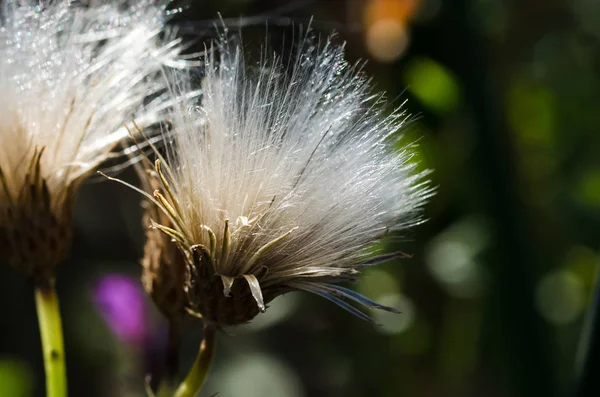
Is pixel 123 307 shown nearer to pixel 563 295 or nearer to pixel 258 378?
pixel 258 378

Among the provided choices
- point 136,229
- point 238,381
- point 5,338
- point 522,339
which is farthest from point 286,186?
point 5,338

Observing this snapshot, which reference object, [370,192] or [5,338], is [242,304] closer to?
[370,192]

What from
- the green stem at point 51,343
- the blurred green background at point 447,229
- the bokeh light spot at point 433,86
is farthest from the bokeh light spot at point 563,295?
the green stem at point 51,343

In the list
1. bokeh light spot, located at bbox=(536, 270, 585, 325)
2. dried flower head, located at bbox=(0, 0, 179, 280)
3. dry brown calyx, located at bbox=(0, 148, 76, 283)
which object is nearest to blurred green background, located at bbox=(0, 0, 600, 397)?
bokeh light spot, located at bbox=(536, 270, 585, 325)

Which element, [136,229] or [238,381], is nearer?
[238,381]

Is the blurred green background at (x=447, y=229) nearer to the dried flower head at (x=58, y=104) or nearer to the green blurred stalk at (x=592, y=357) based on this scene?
the dried flower head at (x=58, y=104)

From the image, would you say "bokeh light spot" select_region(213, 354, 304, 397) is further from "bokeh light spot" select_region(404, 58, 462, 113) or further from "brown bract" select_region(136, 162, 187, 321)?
"brown bract" select_region(136, 162, 187, 321)

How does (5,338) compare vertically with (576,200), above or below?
below
